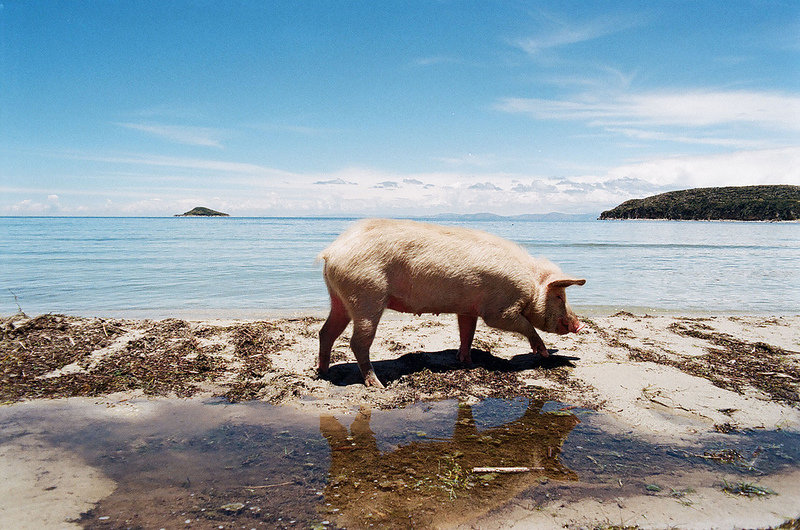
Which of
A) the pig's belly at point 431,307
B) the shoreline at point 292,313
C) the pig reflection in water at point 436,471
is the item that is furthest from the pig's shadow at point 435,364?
the shoreline at point 292,313

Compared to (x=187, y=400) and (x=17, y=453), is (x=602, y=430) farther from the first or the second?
(x=17, y=453)

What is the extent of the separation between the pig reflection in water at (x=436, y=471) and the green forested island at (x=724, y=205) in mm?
97394

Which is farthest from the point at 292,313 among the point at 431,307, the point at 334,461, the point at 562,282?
the point at 334,461

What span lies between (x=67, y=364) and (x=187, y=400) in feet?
7.74

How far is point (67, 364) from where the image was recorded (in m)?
6.51

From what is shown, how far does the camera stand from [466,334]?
689cm

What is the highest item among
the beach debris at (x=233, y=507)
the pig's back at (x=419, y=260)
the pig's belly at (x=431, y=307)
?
the pig's back at (x=419, y=260)

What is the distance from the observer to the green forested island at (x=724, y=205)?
82.3m

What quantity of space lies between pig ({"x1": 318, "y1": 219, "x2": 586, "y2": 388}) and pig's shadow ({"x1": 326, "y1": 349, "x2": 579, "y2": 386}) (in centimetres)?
20

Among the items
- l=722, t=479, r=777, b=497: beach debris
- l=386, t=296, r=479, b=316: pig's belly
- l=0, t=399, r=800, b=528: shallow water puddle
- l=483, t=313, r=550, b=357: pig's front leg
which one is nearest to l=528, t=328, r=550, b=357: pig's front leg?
l=483, t=313, r=550, b=357: pig's front leg

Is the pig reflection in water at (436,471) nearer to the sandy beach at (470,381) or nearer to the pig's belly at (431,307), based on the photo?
the sandy beach at (470,381)

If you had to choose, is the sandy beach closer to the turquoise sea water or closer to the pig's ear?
the pig's ear

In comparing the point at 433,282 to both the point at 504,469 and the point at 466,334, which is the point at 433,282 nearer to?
the point at 466,334

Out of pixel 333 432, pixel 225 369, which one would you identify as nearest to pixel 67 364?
pixel 225 369
